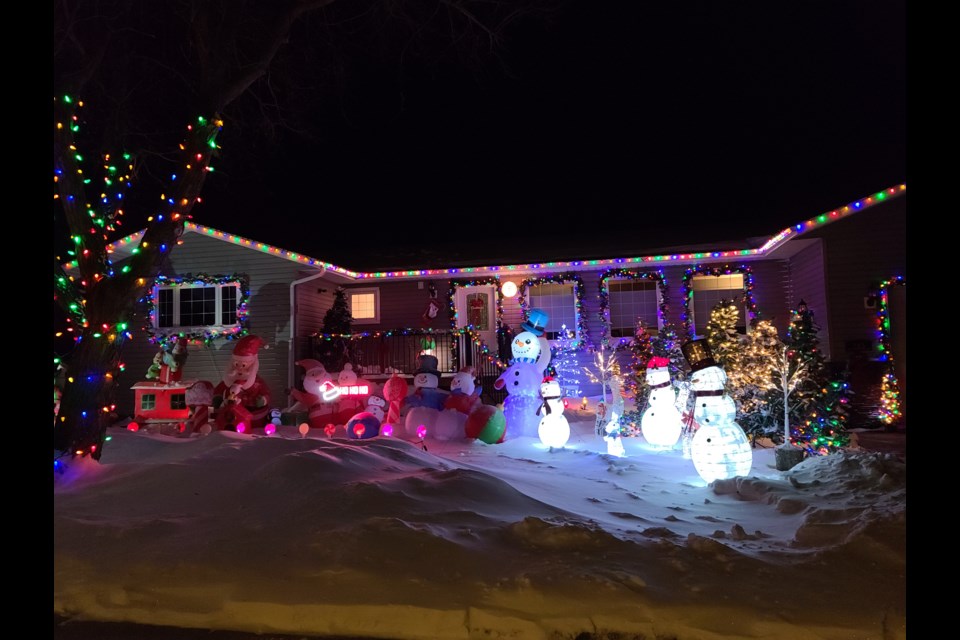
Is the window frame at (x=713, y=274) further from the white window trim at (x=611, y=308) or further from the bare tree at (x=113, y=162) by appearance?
the bare tree at (x=113, y=162)

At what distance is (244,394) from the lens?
36.1ft

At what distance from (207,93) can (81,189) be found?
2.08 metres

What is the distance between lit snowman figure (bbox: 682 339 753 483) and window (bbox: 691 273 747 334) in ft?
29.2

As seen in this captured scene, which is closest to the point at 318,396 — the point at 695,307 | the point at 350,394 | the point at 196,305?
the point at 350,394

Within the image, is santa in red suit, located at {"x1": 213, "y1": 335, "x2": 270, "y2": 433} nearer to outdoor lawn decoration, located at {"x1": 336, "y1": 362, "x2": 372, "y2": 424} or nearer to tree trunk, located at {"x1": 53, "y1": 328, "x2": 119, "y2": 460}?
outdoor lawn decoration, located at {"x1": 336, "y1": 362, "x2": 372, "y2": 424}

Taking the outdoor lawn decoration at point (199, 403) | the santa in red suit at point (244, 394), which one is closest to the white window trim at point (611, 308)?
the santa in red suit at point (244, 394)

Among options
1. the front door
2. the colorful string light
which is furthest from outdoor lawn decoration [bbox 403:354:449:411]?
the colorful string light

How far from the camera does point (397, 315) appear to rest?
16516mm

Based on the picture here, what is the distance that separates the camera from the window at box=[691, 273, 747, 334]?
15055 mm

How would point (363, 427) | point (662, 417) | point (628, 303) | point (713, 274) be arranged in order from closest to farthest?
point (662, 417)
point (363, 427)
point (713, 274)
point (628, 303)

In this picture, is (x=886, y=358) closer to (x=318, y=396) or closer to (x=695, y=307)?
(x=695, y=307)

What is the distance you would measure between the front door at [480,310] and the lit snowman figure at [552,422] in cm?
650

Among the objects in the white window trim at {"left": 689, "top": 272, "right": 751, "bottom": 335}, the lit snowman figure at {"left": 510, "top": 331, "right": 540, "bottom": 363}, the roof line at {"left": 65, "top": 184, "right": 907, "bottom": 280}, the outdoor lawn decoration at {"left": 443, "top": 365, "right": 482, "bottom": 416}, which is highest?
the roof line at {"left": 65, "top": 184, "right": 907, "bottom": 280}

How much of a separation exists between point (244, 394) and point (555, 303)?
8.75m
